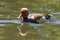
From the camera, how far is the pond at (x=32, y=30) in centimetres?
876

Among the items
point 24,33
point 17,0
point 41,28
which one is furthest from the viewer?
point 17,0

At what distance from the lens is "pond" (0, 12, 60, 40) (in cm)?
876

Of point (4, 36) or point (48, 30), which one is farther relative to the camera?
point (48, 30)

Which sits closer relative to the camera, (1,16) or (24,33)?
(24,33)

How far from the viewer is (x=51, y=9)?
1420 cm

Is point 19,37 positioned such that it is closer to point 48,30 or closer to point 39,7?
point 48,30

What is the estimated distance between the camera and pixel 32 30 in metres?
9.74

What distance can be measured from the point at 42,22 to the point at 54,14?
1.99 metres

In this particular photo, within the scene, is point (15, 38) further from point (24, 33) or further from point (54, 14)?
point (54, 14)

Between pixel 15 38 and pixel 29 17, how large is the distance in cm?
294

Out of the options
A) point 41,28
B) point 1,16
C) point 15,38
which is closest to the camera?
point 15,38

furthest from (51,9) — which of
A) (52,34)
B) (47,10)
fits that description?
(52,34)

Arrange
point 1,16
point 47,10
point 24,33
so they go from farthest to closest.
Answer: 1. point 47,10
2. point 1,16
3. point 24,33

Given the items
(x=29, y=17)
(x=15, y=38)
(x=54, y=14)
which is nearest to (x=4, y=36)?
(x=15, y=38)
